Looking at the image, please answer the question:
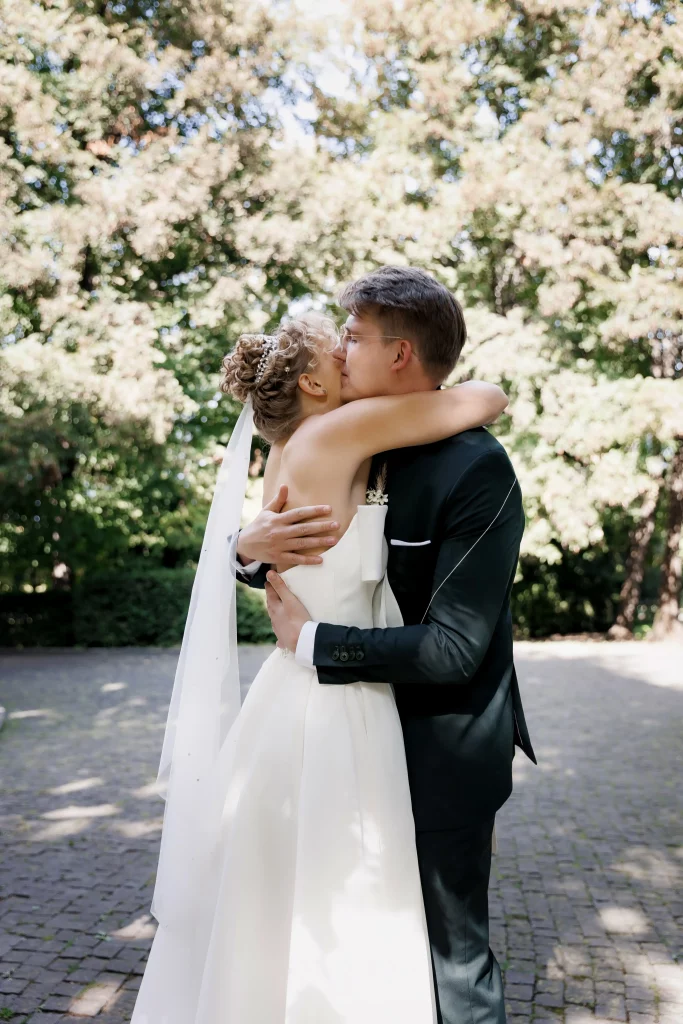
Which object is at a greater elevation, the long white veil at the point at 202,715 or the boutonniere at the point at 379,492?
the boutonniere at the point at 379,492

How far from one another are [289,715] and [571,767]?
637cm

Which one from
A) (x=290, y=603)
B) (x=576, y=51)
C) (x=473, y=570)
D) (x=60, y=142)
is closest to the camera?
(x=473, y=570)

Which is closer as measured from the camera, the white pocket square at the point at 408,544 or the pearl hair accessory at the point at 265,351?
the white pocket square at the point at 408,544

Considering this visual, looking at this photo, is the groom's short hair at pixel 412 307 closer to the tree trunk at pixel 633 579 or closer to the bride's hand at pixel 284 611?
the bride's hand at pixel 284 611

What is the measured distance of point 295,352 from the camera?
93.9 inches

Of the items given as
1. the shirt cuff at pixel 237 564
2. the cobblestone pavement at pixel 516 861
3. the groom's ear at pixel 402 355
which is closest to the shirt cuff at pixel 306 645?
the shirt cuff at pixel 237 564

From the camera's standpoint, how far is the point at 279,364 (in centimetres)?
239

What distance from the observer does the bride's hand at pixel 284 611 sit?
91.4 inches

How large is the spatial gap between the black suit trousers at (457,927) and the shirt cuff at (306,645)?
1.64 feet

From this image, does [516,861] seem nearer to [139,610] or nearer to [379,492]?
[379,492]

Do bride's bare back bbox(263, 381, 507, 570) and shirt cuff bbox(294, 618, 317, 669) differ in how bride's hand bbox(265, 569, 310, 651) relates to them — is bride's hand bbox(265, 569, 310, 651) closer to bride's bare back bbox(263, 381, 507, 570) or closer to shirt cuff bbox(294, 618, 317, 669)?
shirt cuff bbox(294, 618, 317, 669)

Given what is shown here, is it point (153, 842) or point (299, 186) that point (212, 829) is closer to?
point (153, 842)

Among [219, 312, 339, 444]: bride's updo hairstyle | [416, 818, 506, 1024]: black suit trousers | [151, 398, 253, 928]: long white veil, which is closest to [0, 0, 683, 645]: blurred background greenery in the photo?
[151, 398, 253, 928]: long white veil

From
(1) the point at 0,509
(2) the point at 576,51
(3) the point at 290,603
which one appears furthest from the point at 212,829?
(2) the point at 576,51
